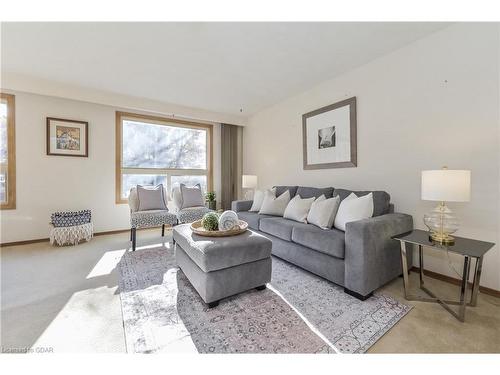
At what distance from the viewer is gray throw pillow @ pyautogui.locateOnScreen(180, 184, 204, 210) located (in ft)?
12.2

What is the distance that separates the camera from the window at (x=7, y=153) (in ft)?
10.3

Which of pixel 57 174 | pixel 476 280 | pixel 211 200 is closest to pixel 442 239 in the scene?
pixel 476 280

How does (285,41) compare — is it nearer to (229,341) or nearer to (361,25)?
(361,25)

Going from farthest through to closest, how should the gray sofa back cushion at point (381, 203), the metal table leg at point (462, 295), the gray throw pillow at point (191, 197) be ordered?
1. the gray throw pillow at point (191, 197)
2. the gray sofa back cushion at point (381, 203)
3. the metal table leg at point (462, 295)

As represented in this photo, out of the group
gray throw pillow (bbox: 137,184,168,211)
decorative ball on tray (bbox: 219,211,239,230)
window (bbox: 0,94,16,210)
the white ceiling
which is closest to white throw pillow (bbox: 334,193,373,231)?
decorative ball on tray (bbox: 219,211,239,230)

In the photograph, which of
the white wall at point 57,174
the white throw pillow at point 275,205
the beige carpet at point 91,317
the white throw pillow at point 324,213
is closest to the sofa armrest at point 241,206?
the white throw pillow at point 275,205

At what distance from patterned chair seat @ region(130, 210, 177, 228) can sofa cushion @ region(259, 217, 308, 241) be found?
146 centimetres

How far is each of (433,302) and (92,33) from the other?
12.7ft

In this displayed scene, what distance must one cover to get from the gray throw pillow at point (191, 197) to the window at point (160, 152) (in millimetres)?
718

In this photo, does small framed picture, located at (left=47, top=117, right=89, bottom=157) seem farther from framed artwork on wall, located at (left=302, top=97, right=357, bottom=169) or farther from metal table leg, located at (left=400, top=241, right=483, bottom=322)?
metal table leg, located at (left=400, top=241, right=483, bottom=322)

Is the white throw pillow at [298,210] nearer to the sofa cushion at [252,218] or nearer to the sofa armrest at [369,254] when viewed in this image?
the sofa cushion at [252,218]

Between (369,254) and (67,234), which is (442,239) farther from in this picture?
(67,234)

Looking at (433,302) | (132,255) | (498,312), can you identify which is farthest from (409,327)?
(132,255)

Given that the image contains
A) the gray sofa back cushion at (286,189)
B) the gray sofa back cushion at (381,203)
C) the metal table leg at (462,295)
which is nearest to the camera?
the metal table leg at (462,295)
